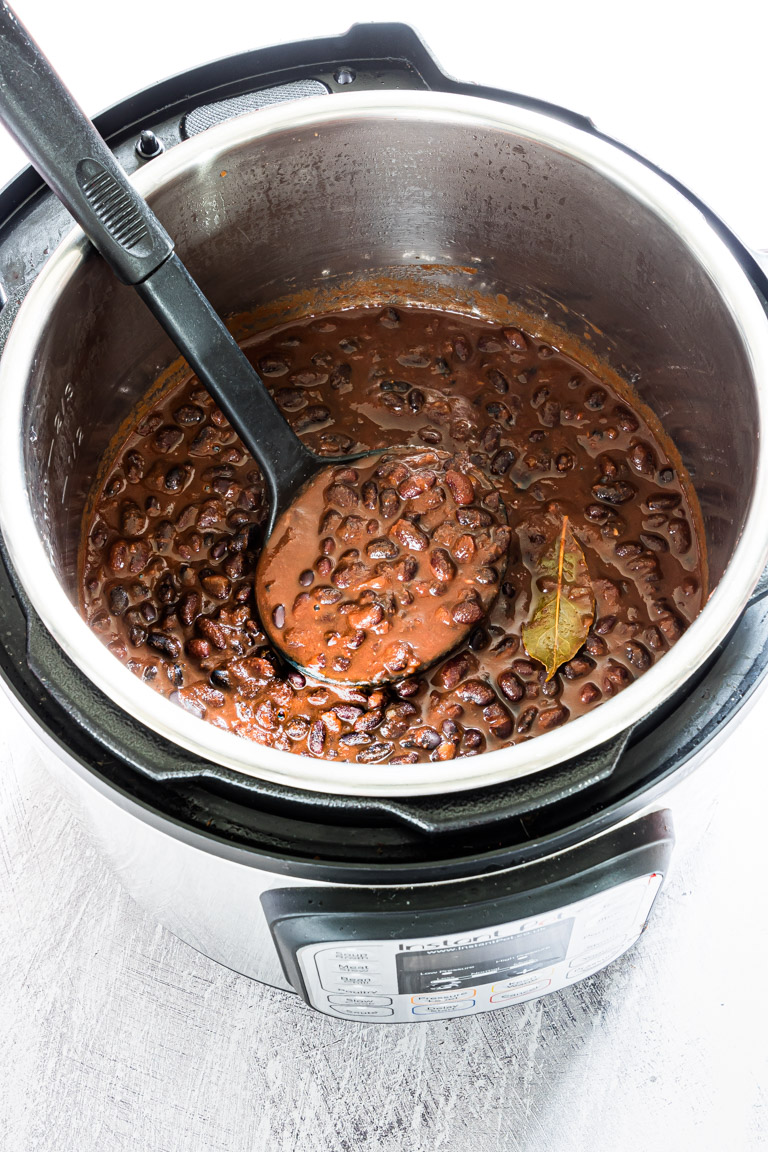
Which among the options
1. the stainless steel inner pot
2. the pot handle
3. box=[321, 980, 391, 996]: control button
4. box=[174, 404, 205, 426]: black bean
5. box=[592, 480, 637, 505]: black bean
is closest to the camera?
the stainless steel inner pot

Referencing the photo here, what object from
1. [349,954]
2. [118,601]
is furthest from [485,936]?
[118,601]

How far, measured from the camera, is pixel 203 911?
4.63 ft

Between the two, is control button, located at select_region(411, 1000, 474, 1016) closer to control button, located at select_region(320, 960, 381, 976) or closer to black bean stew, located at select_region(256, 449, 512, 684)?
control button, located at select_region(320, 960, 381, 976)

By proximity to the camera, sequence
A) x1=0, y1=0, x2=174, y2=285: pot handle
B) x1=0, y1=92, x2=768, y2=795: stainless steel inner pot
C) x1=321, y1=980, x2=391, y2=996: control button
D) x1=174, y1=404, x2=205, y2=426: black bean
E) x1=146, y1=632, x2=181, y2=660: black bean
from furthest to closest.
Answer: x1=174, y1=404, x2=205, y2=426: black bean, x1=146, y1=632, x2=181, y2=660: black bean, x1=321, y1=980, x2=391, y2=996: control button, x1=0, y1=0, x2=174, y2=285: pot handle, x1=0, y1=92, x2=768, y2=795: stainless steel inner pot

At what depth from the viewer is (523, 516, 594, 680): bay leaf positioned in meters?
1.54

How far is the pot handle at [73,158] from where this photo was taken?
1201mm

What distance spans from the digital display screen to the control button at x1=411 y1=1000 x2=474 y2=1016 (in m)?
0.08

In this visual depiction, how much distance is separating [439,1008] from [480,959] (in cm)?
19

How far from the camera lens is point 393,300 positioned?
6.57 ft

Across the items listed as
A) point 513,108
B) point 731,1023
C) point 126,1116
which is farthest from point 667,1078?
point 513,108

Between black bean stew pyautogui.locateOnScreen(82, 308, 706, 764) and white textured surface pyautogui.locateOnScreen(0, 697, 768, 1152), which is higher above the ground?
black bean stew pyautogui.locateOnScreen(82, 308, 706, 764)

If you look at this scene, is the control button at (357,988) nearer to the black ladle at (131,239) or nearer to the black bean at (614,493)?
the black ladle at (131,239)

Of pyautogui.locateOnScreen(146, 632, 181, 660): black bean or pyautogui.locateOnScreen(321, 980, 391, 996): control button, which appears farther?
pyautogui.locateOnScreen(146, 632, 181, 660): black bean

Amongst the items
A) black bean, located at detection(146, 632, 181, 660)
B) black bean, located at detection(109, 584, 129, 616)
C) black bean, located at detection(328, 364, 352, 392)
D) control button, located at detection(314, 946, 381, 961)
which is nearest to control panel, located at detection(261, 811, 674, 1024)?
control button, located at detection(314, 946, 381, 961)
